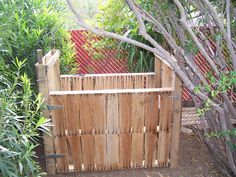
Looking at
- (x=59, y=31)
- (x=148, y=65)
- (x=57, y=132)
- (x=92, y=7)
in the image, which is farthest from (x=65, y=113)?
(x=92, y=7)

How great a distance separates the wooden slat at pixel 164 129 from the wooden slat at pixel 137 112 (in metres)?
0.16

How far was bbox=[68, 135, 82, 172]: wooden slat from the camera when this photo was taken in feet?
7.03

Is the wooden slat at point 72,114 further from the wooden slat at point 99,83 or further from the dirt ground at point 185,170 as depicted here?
the wooden slat at point 99,83

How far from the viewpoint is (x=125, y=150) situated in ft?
7.23

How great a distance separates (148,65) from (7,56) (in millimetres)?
1618

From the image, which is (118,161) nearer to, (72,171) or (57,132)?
(72,171)

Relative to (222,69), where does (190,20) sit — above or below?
above

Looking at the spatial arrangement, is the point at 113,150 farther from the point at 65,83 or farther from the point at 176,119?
the point at 65,83

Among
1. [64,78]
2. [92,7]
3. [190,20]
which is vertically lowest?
[64,78]

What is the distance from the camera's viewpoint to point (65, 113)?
81.5 inches

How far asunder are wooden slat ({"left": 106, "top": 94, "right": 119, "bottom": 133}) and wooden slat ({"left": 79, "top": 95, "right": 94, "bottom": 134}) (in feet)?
0.44

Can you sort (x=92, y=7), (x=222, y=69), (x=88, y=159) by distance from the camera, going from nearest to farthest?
1. (x=222, y=69)
2. (x=88, y=159)
3. (x=92, y=7)

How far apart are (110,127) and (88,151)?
11.0 inches

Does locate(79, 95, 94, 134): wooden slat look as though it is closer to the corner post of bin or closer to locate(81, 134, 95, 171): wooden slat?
locate(81, 134, 95, 171): wooden slat
